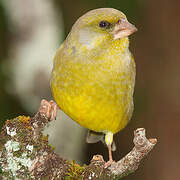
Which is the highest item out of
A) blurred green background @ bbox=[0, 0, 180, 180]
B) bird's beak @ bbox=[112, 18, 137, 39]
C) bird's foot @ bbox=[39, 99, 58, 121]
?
bird's beak @ bbox=[112, 18, 137, 39]

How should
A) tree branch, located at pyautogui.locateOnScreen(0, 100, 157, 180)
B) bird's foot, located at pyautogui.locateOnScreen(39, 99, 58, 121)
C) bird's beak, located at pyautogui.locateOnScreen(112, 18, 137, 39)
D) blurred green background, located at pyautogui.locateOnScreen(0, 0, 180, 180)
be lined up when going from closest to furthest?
tree branch, located at pyautogui.locateOnScreen(0, 100, 157, 180) < bird's foot, located at pyautogui.locateOnScreen(39, 99, 58, 121) < bird's beak, located at pyautogui.locateOnScreen(112, 18, 137, 39) < blurred green background, located at pyautogui.locateOnScreen(0, 0, 180, 180)

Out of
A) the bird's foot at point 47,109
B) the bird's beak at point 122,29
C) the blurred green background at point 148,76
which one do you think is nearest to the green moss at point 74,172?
the bird's foot at point 47,109

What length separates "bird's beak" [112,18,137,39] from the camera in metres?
4.10

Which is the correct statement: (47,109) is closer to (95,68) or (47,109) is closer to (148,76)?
(95,68)

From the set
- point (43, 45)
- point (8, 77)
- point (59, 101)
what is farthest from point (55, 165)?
point (8, 77)

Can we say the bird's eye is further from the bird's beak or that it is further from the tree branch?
the tree branch

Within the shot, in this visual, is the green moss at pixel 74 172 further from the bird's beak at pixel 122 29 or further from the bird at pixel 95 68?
the bird's beak at pixel 122 29

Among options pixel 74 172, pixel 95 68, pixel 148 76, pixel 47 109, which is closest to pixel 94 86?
pixel 95 68

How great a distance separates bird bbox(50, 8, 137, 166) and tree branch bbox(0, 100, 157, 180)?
0.56 metres

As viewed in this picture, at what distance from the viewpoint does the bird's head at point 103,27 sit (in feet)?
13.5

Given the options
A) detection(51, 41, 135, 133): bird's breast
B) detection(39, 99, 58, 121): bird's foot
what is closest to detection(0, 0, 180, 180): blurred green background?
detection(51, 41, 135, 133): bird's breast

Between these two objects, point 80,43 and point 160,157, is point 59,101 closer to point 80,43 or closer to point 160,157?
point 80,43

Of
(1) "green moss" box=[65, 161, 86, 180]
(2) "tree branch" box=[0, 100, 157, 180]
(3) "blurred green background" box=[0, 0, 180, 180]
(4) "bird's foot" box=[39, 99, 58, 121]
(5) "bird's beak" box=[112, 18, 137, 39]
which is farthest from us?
(3) "blurred green background" box=[0, 0, 180, 180]

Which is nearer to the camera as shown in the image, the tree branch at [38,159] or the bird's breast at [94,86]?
the tree branch at [38,159]
